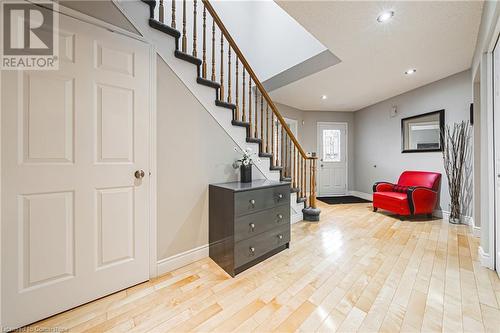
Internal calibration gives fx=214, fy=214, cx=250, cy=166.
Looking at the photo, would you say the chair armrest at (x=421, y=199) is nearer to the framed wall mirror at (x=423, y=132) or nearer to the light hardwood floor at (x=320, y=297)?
the framed wall mirror at (x=423, y=132)

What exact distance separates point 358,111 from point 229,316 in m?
5.99

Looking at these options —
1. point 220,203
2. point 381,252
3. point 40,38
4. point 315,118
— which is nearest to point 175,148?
point 220,203

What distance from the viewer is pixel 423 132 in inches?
159

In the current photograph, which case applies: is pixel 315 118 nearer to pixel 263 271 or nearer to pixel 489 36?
pixel 489 36

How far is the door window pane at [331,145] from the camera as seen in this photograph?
5921mm

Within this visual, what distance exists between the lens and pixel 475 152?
9.43 feet

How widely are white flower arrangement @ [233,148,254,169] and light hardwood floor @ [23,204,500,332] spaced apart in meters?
1.02

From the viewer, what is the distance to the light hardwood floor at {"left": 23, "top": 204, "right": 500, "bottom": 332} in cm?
131

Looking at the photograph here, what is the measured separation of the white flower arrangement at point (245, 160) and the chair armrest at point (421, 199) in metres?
2.84

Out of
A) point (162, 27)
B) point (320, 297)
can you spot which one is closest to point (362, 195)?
point (320, 297)

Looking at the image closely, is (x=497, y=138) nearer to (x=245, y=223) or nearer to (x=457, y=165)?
(x=457, y=165)

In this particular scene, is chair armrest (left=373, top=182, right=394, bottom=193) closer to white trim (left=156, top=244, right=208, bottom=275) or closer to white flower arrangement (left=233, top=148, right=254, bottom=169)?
white flower arrangement (left=233, top=148, right=254, bottom=169)

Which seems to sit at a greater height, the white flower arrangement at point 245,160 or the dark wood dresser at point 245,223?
the white flower arrangement at point 245,160

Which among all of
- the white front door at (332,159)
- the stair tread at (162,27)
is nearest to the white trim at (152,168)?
the stair tread at (162,27)
